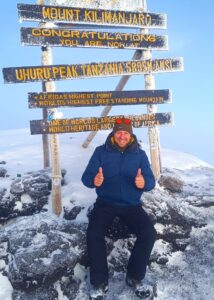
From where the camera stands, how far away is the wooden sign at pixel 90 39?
7.48m

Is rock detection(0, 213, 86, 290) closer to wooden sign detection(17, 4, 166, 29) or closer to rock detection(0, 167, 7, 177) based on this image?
rock detection(0, 167, 7, 177)

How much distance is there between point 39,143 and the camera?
39.2 ft

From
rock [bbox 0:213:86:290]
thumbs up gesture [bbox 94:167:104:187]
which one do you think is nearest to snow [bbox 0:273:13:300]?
rock [bbox 0:213:86:290]

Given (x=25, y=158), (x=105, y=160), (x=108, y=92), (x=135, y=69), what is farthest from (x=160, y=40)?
(x=25, y=158)

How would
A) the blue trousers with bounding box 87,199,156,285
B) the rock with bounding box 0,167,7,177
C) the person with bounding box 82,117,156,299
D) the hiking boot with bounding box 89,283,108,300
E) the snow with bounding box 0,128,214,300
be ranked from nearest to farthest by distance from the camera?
the hiking boot with bounding box 89,283,108,300
the blue trousers with bounding box 87,199,156,285
the person with bounding box 82,117,156,299
the snow with bounding box 0,128,214,300
the rock with bounding box 0,167,7,177

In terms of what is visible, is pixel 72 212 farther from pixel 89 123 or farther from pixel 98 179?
pixel 89 123

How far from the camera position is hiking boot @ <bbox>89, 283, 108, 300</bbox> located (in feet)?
17.4

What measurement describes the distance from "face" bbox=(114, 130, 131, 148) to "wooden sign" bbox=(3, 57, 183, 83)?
2.21 meters

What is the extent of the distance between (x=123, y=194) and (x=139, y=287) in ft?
5.00

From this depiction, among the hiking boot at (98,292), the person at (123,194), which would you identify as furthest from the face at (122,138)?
the hiking boot at (98,292)

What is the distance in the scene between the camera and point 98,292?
5.31 metres

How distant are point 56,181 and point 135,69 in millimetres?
3279

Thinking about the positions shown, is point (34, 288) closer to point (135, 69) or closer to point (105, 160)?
point (105, 160)

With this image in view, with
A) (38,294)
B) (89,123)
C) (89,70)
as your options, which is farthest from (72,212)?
(89,70)
